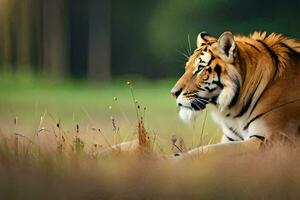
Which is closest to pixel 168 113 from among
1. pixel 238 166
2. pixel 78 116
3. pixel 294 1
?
pixel 78 116

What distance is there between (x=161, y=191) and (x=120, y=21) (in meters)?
3.77

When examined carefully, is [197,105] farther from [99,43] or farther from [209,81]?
[99,43]

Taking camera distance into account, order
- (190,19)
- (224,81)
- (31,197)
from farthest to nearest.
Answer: (190,19) → (224,81) → (31,197)

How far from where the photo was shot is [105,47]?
7.93 m

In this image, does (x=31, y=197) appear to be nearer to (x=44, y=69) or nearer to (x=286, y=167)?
(x=286, y=167)

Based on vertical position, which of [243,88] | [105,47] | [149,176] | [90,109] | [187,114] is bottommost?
[90,109]

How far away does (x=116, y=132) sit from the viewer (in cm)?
460

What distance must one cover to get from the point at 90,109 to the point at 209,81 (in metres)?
2.10

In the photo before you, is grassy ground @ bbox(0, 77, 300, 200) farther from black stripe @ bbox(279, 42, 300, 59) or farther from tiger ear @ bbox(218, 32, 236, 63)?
black stripe @ bbox(279, 42, 300, 59)

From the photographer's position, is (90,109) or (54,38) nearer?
(90,109)

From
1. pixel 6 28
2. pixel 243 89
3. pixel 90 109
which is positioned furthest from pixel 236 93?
pixel 90 109

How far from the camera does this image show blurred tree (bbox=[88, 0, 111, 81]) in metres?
7.80

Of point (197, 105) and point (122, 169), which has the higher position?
point (197, 105)

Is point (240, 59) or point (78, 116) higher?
point (240, 59)
